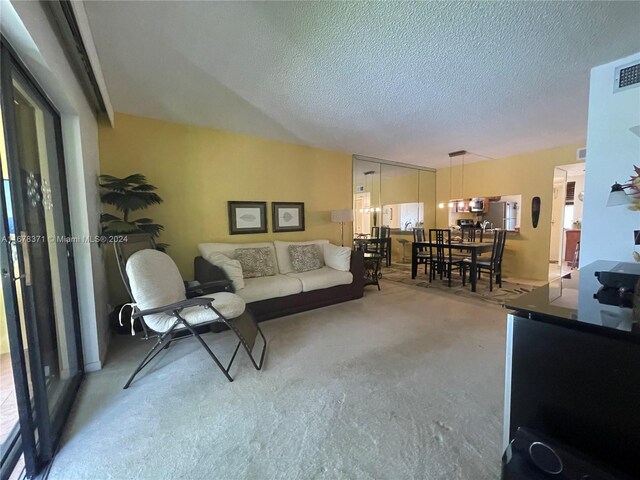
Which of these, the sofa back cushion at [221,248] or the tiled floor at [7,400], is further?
the sofa back cushion at [221,248]

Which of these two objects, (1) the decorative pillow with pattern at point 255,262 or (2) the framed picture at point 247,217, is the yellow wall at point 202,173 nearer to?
(2) the framed picture at point 247,217

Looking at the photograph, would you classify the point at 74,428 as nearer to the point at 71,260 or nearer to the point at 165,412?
the point at 165,412

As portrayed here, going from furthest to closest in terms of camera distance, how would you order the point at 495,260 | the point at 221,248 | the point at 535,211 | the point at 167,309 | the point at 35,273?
1. the point at 535,211
2. the point at 495,260
3. the point at 221,248
4. the point at 167,309
5. the point at 35,273

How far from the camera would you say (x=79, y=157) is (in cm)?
204

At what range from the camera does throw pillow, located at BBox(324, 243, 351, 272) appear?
381cm

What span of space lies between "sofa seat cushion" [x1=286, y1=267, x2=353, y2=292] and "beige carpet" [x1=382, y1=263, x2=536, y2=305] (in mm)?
1700

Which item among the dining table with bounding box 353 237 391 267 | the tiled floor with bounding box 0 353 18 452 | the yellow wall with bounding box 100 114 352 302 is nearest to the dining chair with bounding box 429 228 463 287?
the dining table with bounding box 353 237 391 267

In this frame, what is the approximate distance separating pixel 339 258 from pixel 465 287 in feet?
7.62

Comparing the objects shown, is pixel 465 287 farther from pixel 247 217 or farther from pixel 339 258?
pixel 247 217

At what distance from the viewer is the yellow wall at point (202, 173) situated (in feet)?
10.2

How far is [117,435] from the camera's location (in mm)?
1462

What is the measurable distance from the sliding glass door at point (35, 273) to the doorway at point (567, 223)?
786 cm

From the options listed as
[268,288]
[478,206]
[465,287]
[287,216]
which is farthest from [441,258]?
[268,288]

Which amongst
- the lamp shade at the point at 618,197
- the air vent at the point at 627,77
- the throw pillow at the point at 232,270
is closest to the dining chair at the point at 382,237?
the throw pillow at the point at 232,270
